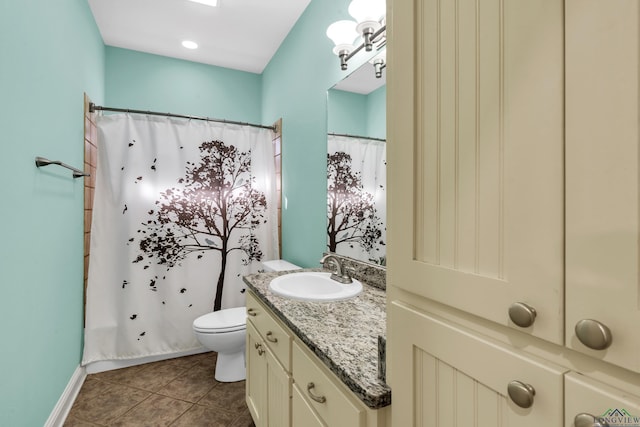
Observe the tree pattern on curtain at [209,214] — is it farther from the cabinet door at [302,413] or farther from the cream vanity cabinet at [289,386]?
the cabinet door at [302,413]

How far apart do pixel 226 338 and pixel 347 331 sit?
1.43m

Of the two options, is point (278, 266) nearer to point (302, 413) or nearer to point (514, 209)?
point (302, 413)

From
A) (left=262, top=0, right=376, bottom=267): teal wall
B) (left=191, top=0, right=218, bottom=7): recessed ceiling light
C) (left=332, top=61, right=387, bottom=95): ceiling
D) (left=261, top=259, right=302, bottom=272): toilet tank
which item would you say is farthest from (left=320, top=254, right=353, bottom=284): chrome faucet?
(left=191, top=0, right=218, bottom=7): recessed ceiling light

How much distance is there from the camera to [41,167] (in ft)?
4.91

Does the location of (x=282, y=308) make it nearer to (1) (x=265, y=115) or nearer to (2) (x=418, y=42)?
(2) (x=418, y=42)

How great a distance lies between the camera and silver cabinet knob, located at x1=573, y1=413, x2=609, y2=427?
355mm

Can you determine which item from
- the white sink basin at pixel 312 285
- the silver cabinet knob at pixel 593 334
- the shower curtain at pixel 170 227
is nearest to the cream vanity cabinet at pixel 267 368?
the white sink basin at pixel 312 285

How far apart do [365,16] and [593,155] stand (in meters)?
1.40

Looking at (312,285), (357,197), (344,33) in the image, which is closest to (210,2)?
(344,33)

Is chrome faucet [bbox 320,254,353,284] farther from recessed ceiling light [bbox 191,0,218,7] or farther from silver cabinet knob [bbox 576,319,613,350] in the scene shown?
recessed ceiling light [bbox 191,0,218,7]

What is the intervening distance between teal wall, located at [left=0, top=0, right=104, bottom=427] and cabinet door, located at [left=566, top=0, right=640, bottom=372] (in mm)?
1664

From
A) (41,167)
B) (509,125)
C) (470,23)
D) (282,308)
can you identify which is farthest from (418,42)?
(41,167)

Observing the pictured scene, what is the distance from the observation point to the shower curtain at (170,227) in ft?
7.91

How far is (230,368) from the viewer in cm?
225
